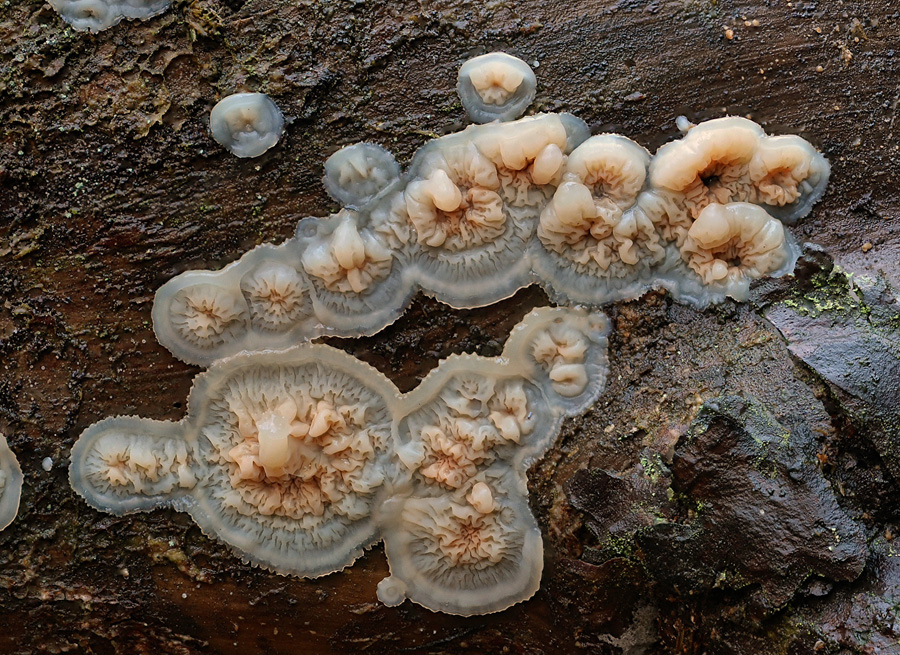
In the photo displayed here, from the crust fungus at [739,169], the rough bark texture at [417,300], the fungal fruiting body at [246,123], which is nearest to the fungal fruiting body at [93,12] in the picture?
the rough bark texture at [417,300]

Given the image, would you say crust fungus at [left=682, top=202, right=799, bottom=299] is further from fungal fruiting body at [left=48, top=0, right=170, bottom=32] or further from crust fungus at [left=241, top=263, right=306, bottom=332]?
fungal fruiting body at [left=48, top=0, right=170, bottom=32]

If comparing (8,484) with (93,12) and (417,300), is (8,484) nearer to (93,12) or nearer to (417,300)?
(417,300)

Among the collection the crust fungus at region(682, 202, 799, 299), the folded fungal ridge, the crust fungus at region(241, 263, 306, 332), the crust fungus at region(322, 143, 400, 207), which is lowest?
the folded fungal ridge

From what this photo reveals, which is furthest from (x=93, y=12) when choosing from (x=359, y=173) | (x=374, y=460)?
(x=374, y=460)

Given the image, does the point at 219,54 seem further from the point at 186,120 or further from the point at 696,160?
the point at 696,160

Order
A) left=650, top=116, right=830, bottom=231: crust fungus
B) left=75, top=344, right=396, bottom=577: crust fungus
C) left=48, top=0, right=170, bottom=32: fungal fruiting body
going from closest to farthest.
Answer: left=650, top=116, right=830, bottom=231: crust fungus, left=48, top=0, right=170, bottom=32: fungal fruiting body, left=75, top=344, right=396, bottom=577: crust fungus

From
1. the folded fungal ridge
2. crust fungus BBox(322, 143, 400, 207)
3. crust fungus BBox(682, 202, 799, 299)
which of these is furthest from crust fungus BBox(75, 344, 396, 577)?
crust fungus BBox(682, 202, 799, 299)

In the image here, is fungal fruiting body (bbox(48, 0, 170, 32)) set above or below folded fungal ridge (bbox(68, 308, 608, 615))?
above

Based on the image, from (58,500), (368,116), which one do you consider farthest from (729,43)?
(58,500)
